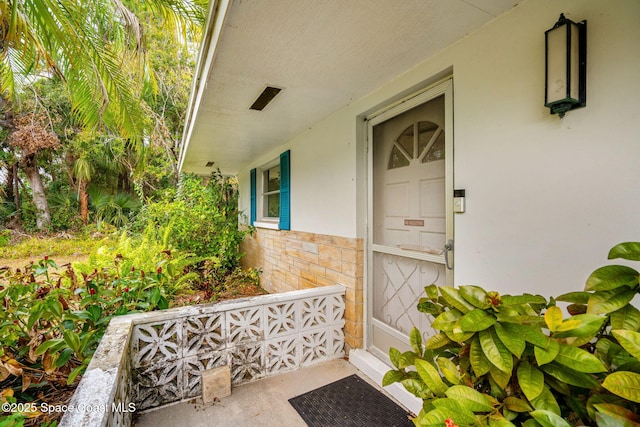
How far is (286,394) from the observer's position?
2.38 meters

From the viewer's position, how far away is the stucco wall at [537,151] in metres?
1.24

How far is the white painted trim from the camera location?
7.11 feet

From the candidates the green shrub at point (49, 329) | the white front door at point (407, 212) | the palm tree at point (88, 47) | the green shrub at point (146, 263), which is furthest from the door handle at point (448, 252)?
the palm tree at point (88, 47)

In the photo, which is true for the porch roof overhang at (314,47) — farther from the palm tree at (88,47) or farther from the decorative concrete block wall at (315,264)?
the decorative concrete block wall at (315,264)

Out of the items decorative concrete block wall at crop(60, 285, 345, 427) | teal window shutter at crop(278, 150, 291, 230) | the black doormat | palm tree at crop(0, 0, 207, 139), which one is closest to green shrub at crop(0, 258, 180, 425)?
decorative concrete block wall at crop(60, 285, 345, 427)

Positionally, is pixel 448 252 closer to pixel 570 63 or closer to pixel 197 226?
pixel 570 63

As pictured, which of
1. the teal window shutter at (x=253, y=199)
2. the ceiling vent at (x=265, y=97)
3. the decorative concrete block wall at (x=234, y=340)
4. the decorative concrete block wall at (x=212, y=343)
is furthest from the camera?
the teal window shutter at (x=253, y=199)

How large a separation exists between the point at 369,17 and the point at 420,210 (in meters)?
1.39

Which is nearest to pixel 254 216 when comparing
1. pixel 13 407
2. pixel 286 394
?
pixel 286 394

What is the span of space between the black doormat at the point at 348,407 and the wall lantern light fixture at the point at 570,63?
216 cm

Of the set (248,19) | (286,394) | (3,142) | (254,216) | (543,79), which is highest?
(3,142)

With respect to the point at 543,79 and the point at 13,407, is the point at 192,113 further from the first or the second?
the point at 543,79

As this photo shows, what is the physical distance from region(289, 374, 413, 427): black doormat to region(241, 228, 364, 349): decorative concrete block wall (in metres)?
0.50

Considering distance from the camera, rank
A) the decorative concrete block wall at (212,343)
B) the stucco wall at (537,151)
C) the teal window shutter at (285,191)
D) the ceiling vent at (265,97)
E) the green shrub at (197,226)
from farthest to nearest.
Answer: the green shrub at (197,226)
the teal window shutter at (285,191)
the ceiling vent at (265,97)
the decorative concrete block wall at (212,343)
the stucco wall at (537,151)
